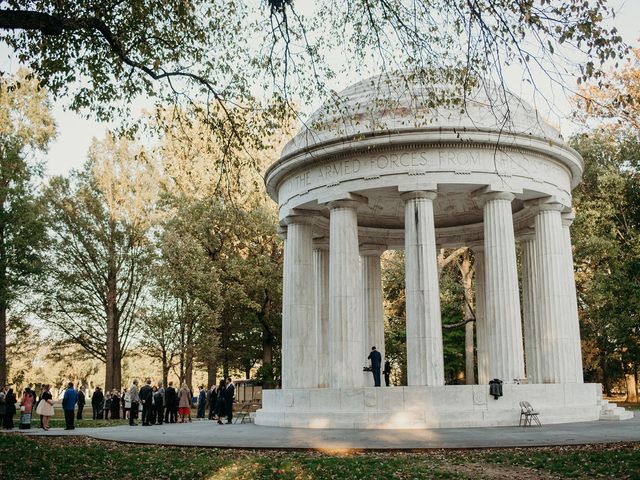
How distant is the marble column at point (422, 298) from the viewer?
28.8 m

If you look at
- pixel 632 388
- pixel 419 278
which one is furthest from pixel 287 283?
pixel 632 388

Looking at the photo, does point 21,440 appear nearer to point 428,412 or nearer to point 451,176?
point 428,412

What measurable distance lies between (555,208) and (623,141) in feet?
66.8

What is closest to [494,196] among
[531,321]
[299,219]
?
[531,321]

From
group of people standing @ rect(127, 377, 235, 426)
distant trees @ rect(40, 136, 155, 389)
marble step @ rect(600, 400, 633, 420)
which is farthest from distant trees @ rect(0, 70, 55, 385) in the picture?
marble step @ rect(600, 400, 633, 420)

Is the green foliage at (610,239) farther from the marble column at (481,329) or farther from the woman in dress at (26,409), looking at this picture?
the woman in dress at (26,409)

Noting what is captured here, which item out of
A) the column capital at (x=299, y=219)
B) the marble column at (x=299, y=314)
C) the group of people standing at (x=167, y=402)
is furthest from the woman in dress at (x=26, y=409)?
the column capital at (x=299, y=219)

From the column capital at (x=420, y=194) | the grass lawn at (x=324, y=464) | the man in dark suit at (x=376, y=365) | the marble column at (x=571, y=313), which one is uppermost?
the column capital at (x=420, y=194)

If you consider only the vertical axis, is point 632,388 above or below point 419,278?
below

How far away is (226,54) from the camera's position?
69.4 ft

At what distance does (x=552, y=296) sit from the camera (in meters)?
32.3

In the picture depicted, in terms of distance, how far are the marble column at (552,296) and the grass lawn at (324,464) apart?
13.4m

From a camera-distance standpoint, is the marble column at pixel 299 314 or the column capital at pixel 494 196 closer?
the column capital at pixel 494 196

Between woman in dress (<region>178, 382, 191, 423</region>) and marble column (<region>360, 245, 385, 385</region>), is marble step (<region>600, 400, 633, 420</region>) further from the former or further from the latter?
woman in dress (<region>178, 382, 191, 423</region>)
